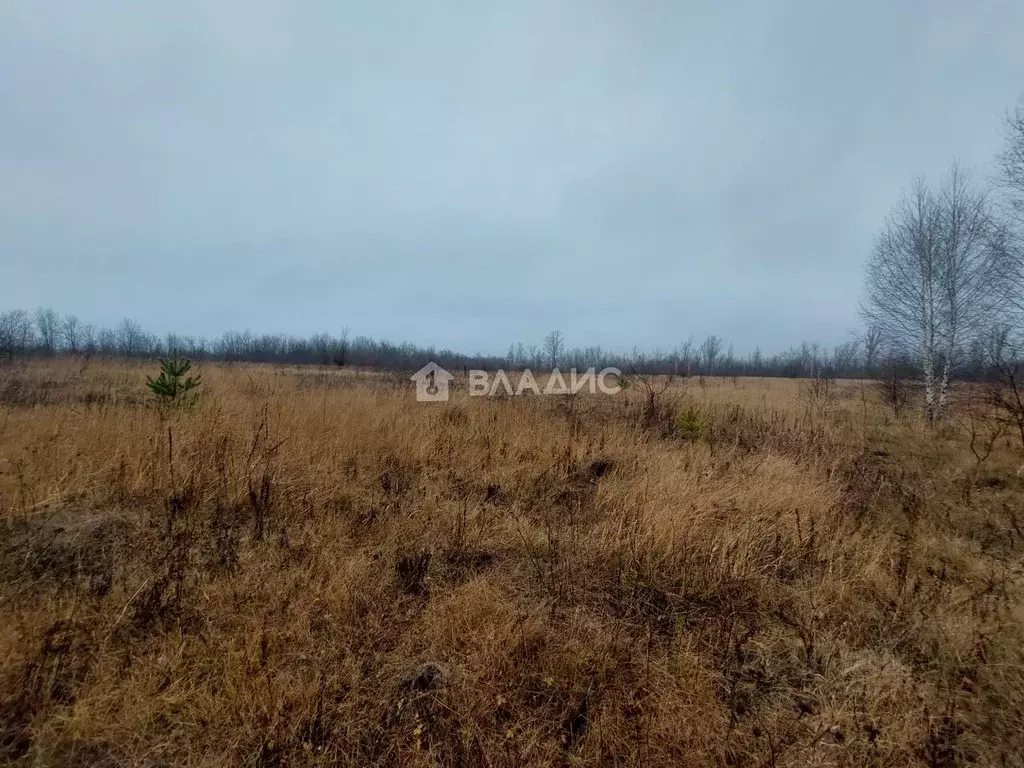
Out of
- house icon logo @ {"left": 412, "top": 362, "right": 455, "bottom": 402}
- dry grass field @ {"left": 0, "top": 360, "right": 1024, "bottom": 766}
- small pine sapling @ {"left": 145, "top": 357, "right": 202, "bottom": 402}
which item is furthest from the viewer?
house icon logo @ {"left": 412, "top": 362, "right": 455, "bottom": 402}

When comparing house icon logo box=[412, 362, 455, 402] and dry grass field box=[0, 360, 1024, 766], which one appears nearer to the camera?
dry grass field box=[0, 360, 1024, 766]

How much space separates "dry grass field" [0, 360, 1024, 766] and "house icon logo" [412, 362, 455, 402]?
411 cm

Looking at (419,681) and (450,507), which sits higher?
(450,507)

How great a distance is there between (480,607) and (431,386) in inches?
356

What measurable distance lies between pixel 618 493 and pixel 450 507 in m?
1.57

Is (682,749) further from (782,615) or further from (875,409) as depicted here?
(875,409)

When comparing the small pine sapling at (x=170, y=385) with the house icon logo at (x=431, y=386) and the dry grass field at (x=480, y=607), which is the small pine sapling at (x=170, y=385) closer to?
the dry grass field at (x=480, y=607)

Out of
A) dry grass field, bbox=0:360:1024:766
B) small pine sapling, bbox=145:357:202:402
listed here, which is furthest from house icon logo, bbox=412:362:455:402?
dry grass field, bbox=0:360:1024:766

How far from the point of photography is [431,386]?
1103cm

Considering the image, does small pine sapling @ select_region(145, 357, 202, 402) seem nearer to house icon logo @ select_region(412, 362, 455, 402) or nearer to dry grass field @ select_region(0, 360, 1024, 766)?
dry grass field @ select_region(0, 360, 1024, 766)

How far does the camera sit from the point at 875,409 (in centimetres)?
1083

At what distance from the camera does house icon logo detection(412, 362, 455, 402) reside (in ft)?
28.9

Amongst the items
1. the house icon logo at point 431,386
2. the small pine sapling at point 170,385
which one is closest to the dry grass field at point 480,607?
the small pine sapling at point 170,385

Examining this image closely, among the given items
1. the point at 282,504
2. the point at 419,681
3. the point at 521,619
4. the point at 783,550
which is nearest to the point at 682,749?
the point at 521,619
